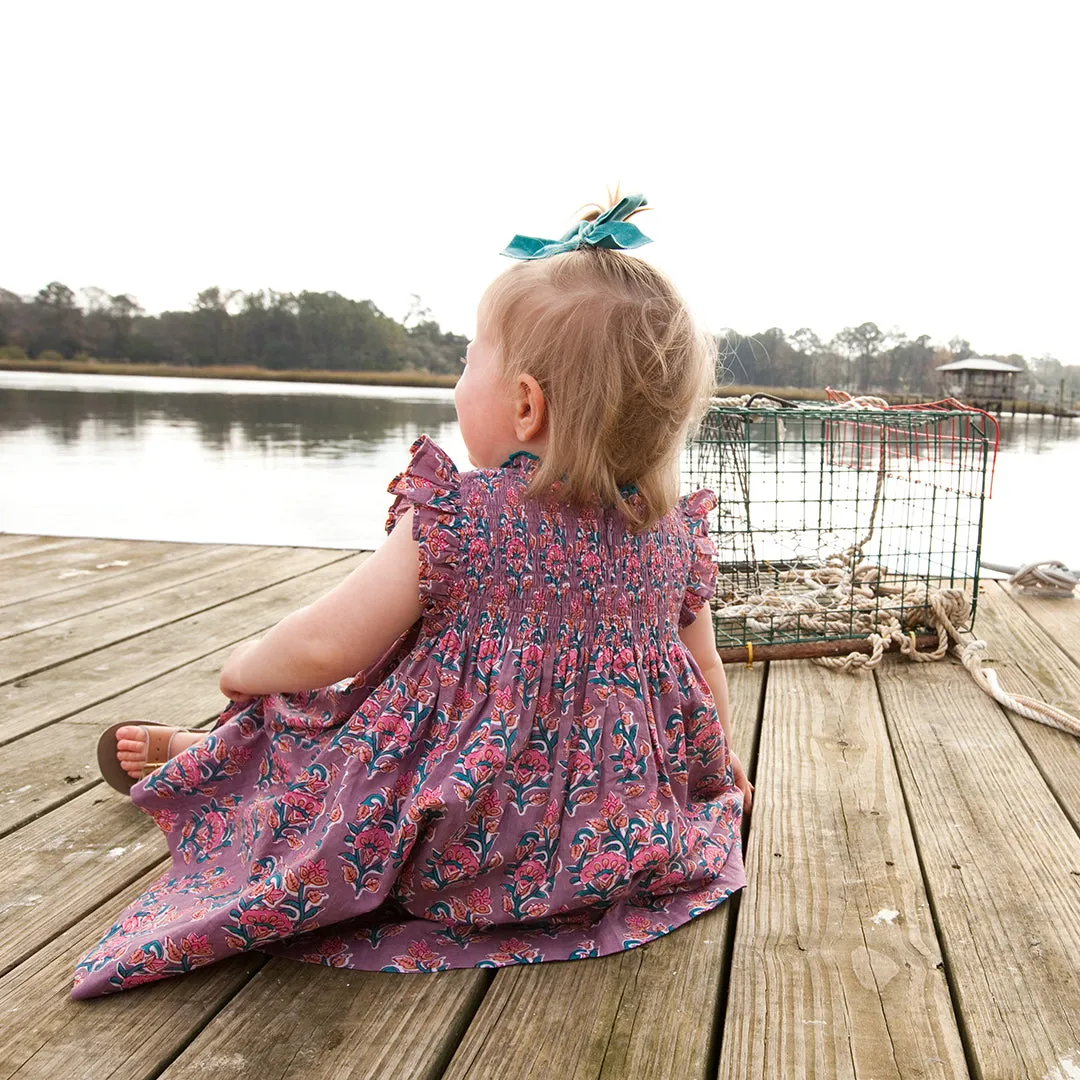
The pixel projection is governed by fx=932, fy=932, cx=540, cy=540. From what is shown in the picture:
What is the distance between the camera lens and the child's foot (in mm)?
1404

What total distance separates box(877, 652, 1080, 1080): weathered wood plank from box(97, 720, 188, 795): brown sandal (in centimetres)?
110

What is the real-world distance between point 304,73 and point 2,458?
16.5m

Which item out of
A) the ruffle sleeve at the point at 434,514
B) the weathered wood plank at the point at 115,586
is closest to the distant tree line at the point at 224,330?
the weathered wood plank at the point at 115,586

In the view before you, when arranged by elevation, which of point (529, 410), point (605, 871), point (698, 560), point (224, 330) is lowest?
point (605, 871)

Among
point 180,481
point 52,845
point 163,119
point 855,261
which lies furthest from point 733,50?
point 163,119

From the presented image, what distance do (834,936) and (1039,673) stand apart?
1.39 m

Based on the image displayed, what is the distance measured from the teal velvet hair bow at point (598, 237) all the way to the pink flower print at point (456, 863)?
2.33ft

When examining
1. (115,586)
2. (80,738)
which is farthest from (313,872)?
(115,586)

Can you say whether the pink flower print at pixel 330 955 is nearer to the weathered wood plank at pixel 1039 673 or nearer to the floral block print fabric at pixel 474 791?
the floral block print fabric at pixel 474 791

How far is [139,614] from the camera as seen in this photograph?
2.64m

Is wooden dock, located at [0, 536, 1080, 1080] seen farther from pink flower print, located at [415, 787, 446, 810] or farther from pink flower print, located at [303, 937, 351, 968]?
pink flower print, located at [415, 787, 446, 810]

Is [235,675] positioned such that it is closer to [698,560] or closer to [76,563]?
[698,560]

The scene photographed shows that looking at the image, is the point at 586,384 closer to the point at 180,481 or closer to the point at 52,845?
the point at 52,845

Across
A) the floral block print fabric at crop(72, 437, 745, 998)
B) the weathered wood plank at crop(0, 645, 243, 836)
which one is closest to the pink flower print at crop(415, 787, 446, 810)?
the floral block print fabric at crop(72, 437, 745, 998)
